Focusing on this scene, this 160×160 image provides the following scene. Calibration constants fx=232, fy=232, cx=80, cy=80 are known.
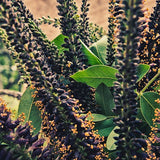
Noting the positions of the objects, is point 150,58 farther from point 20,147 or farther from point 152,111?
point 20,147

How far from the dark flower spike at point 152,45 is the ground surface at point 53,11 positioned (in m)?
2.03

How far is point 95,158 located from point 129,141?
2.7 inches

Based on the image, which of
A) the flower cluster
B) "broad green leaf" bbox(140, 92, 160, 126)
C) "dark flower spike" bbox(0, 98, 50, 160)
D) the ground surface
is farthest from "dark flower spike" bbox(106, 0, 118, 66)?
the ground surface

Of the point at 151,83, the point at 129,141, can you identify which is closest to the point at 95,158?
the point at 129,141

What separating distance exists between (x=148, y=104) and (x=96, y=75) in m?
0.10

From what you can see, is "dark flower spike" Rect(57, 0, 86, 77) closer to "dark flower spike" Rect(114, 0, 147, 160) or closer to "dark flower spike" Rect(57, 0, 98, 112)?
"dark flower spike" Rect(57, 0, 98, 112)

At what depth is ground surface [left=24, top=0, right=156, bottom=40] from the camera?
2.62 metres

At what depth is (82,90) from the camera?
Result: 1.46 feet

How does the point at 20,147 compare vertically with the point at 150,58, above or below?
below

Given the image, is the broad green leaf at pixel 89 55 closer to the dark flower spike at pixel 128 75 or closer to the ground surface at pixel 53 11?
the dark flower spike at pixel 128 75

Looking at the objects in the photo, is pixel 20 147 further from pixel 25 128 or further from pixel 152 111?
pixel 152 111

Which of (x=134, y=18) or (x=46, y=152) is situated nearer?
(x=134, y=18)

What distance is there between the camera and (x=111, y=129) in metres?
0.45

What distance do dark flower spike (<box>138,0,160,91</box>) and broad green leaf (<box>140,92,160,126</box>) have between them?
4 centimetres
